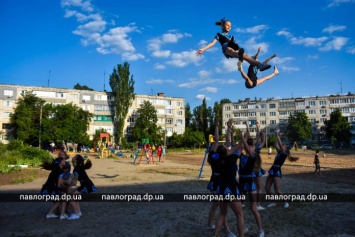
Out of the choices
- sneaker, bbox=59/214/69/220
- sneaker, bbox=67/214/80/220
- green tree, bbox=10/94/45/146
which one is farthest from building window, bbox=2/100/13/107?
sneaker, bbox=67/214/80/220

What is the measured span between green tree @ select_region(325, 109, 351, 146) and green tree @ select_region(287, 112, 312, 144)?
5.29 metres

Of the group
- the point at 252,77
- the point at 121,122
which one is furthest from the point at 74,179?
the point at 121,122

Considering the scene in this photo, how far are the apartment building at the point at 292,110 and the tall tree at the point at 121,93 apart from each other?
116 ft

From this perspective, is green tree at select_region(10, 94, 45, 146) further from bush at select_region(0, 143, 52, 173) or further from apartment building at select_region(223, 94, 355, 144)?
apartment building at select_region(223, 94, 355, 144)

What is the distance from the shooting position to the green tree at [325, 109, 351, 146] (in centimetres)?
7565

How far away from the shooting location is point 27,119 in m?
54.2

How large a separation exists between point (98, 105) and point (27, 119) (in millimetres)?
17528

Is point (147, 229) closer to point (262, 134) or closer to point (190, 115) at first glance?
point (262, 134)

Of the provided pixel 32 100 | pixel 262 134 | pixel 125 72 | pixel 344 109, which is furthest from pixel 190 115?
pixel 262 134

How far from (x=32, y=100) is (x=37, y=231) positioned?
56087 millimetres

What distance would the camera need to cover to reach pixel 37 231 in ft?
24.1

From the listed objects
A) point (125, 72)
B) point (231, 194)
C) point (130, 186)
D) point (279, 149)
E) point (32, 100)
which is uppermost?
point (125, 72)

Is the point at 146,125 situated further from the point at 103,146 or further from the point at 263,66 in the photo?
the point at 263,66

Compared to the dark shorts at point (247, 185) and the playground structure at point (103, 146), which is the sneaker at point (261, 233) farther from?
the playground structure at point (103, 146)
